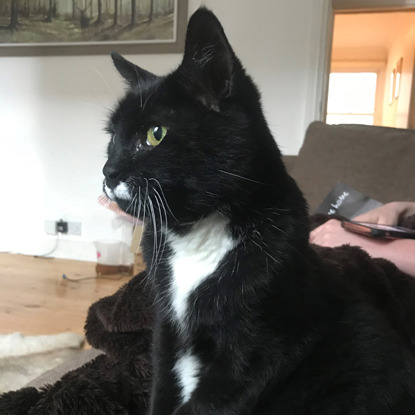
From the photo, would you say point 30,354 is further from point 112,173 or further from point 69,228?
point 69,228

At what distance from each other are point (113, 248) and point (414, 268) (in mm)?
1795

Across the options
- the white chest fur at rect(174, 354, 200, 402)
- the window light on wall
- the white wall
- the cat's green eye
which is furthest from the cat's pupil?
the window light on wall

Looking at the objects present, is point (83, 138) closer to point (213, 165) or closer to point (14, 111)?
point (14, 111)

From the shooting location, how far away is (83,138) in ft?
8.13

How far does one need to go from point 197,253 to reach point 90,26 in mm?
2177

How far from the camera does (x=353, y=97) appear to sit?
23.4 ft

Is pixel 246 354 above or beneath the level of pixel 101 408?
above

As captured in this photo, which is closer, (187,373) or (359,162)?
(187,373)

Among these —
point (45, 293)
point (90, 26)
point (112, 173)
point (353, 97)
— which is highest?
point (353, 97)

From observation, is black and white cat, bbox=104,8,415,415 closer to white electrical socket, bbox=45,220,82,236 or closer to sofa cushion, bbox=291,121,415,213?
sofa cushion, bbox=291,121,415,213

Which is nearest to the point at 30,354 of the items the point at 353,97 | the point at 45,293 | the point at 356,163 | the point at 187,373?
the point at 45,293

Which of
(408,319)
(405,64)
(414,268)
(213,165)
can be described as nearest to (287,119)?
(414,268)

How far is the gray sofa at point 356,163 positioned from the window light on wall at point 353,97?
5.61 metres

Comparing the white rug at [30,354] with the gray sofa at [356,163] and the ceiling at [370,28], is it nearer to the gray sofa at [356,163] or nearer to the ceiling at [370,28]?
the gray sofa at [356,163]
